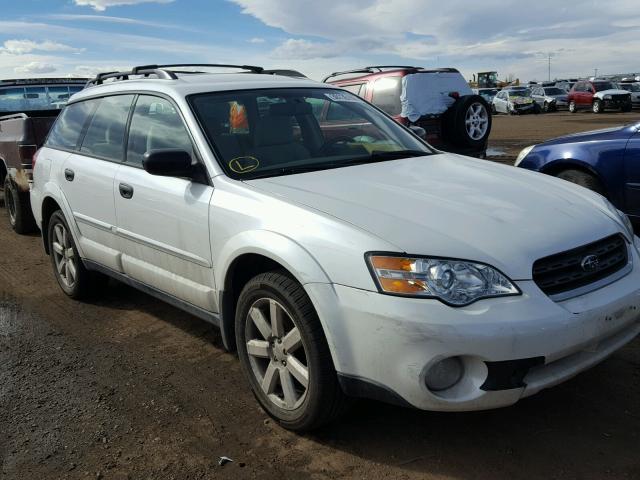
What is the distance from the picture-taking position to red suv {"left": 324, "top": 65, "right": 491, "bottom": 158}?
29.6 feet

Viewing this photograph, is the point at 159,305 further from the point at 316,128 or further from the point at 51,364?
the point at 316,128

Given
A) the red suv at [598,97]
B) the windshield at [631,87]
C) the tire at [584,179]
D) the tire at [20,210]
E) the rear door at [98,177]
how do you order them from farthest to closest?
the windshield at [631,87]
the red suv at [598,97]
the tire at [20,210]
the tire at [584,179]
the rear door at [98,177]

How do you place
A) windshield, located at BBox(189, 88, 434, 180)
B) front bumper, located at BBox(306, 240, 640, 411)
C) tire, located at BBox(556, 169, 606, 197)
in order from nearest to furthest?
front bumper, located at BBox(306, 240, 640, 411) < windshield, located at BBox(189, 88, 434, 180) < tire, located at BBox(556, 169, 606, 197)

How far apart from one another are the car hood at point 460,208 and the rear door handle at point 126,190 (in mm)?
1057

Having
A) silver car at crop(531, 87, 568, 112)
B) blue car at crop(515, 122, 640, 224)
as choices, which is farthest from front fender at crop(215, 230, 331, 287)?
silver car at crop(531, 87, 568, 112)

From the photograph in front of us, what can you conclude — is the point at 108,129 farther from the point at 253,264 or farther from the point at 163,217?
the point at 253,264

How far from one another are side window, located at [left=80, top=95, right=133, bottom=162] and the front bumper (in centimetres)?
222

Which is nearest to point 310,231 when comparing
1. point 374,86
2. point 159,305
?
point 159,305

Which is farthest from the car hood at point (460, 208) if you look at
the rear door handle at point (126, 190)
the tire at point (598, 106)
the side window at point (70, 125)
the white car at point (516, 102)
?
the white car at point (516, 102)

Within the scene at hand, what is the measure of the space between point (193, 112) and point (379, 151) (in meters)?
1.16

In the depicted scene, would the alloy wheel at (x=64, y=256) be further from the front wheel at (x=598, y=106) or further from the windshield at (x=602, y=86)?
the windshield at (x=602, y=86)

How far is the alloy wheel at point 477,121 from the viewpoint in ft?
30.0

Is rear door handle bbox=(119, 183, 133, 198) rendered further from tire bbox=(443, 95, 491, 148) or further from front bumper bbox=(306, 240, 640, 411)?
tire bbox=(443, 95, 491, 148)

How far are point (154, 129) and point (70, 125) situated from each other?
1533mm
